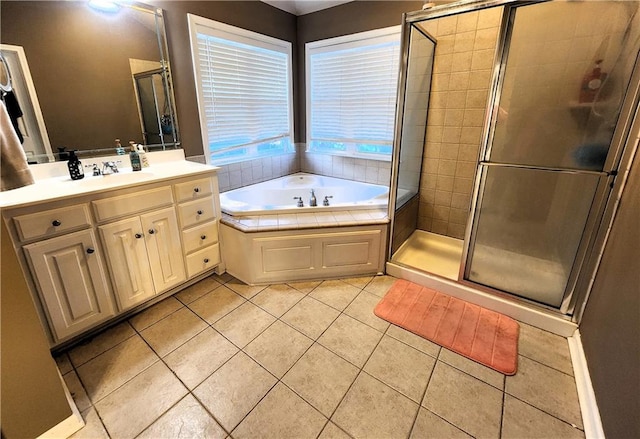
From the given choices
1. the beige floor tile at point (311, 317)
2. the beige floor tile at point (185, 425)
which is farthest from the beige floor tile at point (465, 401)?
the beige floor tile at point (185, 425)

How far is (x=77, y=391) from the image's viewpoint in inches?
55.1

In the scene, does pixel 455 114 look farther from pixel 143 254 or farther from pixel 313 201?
pixel 143 254

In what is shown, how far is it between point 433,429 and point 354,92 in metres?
2.82

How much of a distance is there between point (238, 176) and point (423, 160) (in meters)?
1.87

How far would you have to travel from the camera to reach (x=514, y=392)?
1393 mm

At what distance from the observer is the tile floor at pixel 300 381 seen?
125cm

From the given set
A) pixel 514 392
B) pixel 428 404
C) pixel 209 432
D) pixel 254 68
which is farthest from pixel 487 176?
pixel 254 68

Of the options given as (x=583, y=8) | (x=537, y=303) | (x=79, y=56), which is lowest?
(x=537, y=303)

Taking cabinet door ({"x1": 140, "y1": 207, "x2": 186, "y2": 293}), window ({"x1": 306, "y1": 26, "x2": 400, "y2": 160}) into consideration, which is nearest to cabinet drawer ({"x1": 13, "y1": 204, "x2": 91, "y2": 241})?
cabinet door ({"x1": 140, "y1": 207, "x2": 186, "y2": 293})

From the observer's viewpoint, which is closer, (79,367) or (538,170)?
(79,367)

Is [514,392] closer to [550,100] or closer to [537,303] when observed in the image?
[537,303]

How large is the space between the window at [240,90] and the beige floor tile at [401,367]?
2.17 metres

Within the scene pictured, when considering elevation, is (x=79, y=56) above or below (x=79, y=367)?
above

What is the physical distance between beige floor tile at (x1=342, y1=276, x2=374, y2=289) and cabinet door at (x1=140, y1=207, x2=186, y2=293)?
4.14 ft
